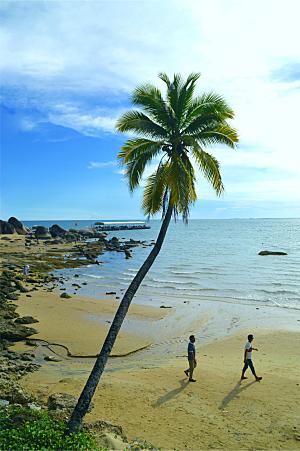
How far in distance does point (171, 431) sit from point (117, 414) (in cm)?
182

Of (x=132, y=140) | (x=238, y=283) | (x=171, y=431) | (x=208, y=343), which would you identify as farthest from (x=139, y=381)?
(x=238, y=283)

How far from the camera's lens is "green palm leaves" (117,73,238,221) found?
1139 centimetres

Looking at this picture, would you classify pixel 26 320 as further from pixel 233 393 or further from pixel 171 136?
pixel 171 136

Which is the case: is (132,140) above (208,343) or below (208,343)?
above

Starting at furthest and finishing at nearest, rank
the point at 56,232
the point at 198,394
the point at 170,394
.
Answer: the point at 56,232
the point at 198,394
the point at 170,394

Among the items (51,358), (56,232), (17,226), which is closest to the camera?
(51,358)

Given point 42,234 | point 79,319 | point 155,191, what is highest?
point 155,191

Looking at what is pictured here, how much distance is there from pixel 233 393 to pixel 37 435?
767 cm

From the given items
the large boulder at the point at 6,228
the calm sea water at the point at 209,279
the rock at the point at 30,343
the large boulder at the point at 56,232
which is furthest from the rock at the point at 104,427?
the large boulder at the point at 6,228

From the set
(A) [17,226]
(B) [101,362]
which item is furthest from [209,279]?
(A) [17,226]

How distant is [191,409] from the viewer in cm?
1266

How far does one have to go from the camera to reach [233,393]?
14.1m

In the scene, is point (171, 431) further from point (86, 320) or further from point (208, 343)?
point (86, 320)

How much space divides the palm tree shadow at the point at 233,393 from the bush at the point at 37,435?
543 centimetres
